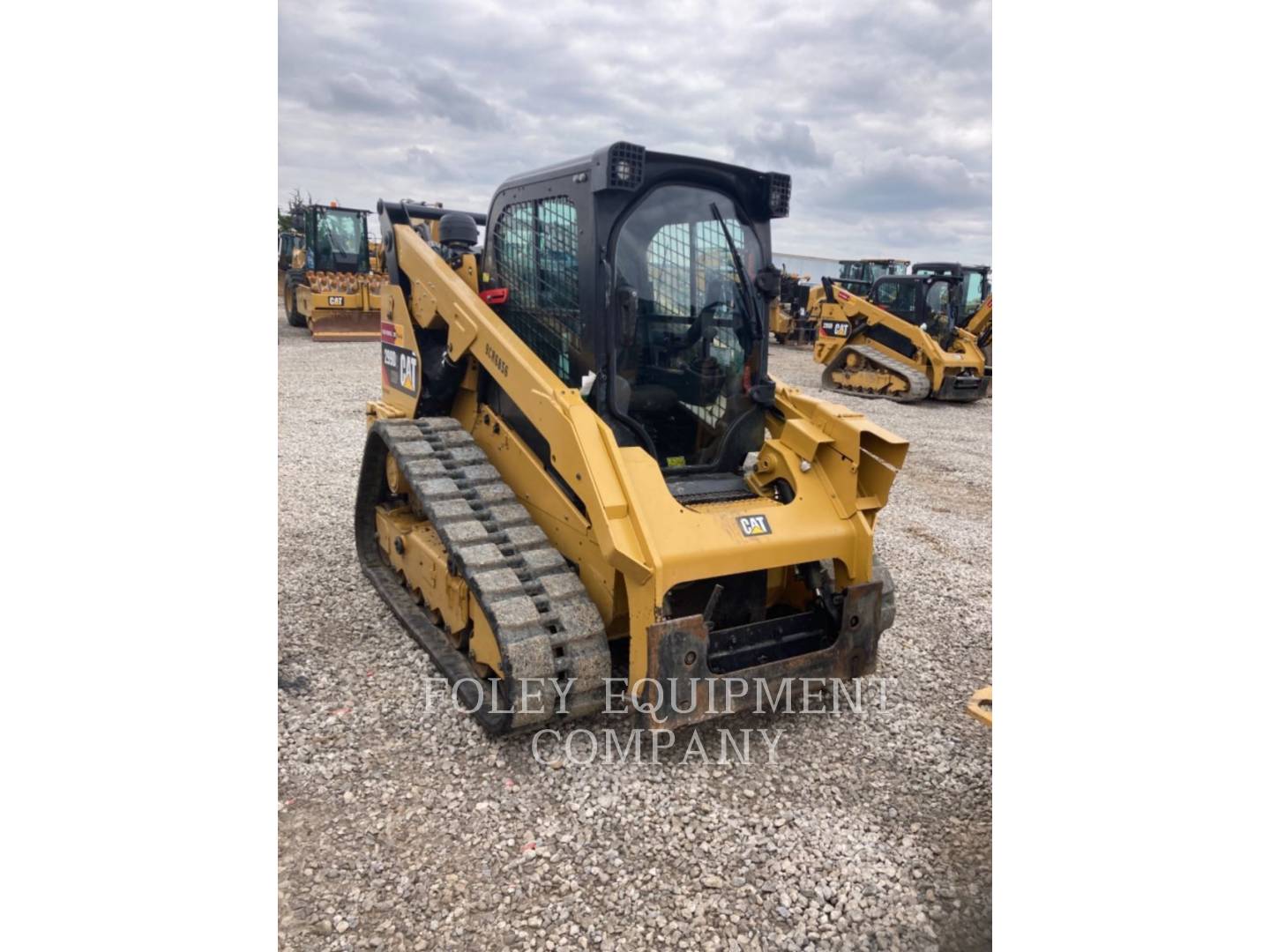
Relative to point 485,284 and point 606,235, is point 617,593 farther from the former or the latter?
point 485,284

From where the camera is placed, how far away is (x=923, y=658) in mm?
4406

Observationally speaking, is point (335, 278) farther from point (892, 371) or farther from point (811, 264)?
point (811, 264)

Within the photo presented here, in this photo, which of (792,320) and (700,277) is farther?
(792,320)

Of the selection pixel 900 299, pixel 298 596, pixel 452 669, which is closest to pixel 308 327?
pixel 900 299

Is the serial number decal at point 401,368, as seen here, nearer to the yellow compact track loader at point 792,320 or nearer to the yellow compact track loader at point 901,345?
the yellow compact track loader at point 901,345

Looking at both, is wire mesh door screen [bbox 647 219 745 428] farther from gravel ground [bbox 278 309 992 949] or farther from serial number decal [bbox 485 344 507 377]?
gravel ground [bbox 278 309 992 949]

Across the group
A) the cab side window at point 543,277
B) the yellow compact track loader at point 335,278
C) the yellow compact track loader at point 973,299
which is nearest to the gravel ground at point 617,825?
the cab side window at point 543,277

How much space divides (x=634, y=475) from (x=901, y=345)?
12.5 meters

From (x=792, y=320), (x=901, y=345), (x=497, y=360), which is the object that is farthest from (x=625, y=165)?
(x=792, y=320)

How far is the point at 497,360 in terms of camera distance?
4.18m

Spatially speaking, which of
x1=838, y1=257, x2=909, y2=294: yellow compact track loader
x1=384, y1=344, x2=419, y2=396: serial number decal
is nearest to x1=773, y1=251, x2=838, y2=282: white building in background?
x1=838, y1=257, x2=909, y2=294: yellow compact track loader

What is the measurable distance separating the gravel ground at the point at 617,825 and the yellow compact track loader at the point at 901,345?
1050 centimetres

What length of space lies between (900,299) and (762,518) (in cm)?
1324

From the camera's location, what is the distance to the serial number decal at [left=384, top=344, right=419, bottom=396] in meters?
4.98
